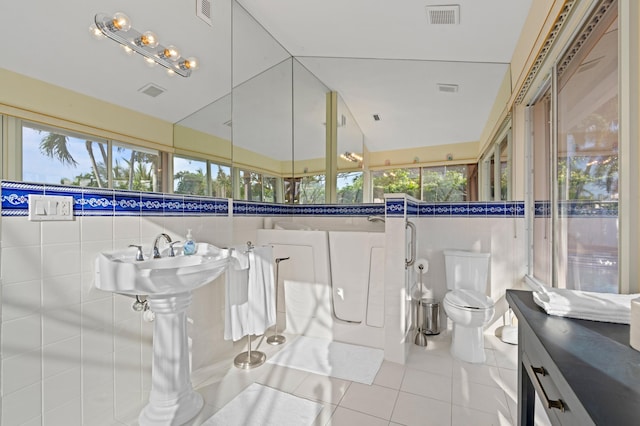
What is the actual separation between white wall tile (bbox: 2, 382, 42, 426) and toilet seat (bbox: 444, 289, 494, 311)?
103 inches

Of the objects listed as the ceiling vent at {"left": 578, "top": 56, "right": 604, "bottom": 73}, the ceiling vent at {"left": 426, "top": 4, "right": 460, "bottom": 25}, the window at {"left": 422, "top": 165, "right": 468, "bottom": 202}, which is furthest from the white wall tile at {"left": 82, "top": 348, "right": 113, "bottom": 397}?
the ceiling vent at {"left": 426, "top": 4, "right": 460, "bottom": 25}

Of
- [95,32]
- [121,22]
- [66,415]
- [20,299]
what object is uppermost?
A: [121,22]

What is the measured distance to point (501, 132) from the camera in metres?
2.99

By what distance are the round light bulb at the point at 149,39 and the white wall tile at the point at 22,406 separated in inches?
73.3

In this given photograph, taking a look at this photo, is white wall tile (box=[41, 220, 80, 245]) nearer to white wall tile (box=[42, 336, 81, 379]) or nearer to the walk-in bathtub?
white wall tile (box=[42, 336, 81, 379])

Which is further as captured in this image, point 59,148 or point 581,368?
point 59,148

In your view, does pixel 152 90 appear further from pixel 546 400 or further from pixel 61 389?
pixel 546 400

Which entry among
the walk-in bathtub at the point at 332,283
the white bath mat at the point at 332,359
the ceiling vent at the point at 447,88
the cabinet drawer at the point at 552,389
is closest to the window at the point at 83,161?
the walk-in bathtub at the point at 332,283

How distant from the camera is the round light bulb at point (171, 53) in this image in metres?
1.96

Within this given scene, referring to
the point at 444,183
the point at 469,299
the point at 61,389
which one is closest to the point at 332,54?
the point at 444,183

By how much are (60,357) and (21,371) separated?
0.14m

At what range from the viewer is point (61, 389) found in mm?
1429

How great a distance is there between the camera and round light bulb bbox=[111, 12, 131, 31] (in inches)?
63.7

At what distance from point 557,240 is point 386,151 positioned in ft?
5.69
